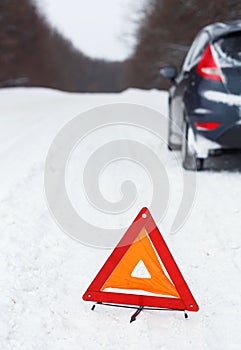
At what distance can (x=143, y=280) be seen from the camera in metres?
2.84

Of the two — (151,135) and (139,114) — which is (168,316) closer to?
(151,135)

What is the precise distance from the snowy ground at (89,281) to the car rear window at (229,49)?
140 centimetres

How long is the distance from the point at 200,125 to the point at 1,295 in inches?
134

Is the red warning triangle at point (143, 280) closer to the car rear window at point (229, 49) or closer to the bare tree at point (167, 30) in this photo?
the car rear window at point (229, 49)

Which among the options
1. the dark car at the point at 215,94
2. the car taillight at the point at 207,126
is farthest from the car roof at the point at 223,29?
the car taillight at the point at 207,126

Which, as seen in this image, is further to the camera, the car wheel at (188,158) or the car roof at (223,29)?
the car wheel at (188,158)

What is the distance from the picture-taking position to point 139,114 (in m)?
12.9

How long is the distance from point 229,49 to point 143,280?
11.4 ft

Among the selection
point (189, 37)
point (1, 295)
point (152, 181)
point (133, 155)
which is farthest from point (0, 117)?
point (189, 37)

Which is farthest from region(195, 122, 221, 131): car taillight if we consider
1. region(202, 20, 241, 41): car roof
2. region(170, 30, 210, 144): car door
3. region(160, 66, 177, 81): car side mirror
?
region(160, 66, 177, 81): car side mirror

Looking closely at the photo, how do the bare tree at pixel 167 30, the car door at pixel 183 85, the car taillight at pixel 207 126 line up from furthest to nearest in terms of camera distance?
1. the bare tree at pixel 167 30
2. the car door at pixel 183 85
3. the car taillight at pixel 207 126

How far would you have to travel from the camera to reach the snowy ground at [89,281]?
259 cm

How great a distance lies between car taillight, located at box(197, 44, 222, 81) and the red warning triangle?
10.0ft

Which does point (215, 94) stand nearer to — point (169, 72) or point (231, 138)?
point (231, 138)
